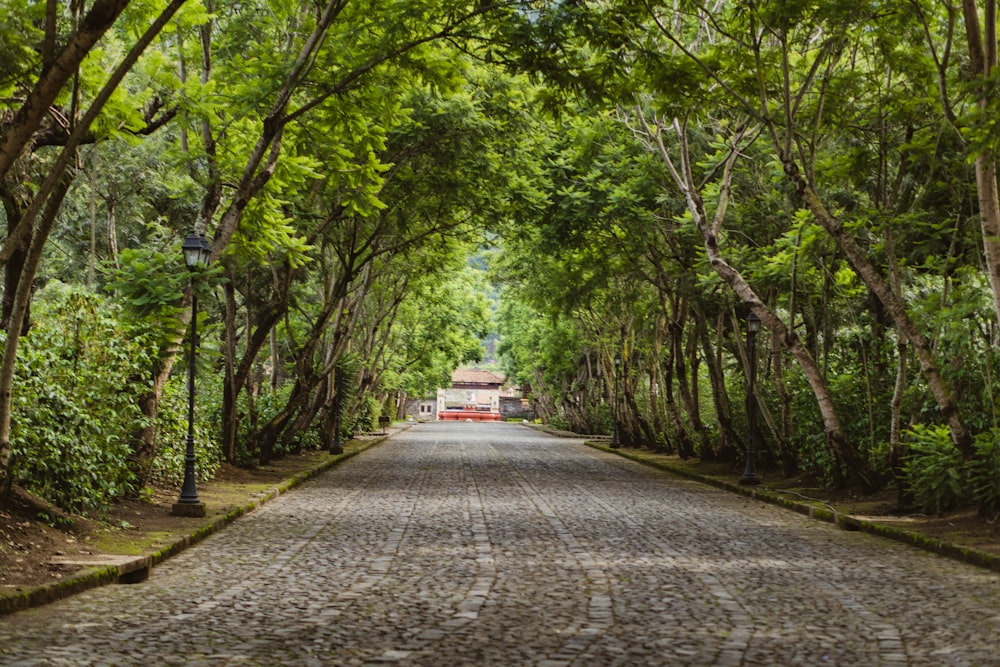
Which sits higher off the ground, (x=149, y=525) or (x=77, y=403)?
(x=77, y=403)

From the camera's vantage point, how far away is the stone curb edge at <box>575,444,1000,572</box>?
10.9 metres

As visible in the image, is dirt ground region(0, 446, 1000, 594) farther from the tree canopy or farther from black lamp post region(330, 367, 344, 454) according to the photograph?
black lamp post region(330, 367, 344, 454)

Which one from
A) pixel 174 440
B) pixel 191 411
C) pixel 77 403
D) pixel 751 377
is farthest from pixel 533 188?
pixel 77 403

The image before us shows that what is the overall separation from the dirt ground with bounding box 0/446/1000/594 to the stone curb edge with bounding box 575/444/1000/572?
0.63ft

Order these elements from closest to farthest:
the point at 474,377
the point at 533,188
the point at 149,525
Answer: the point at 149,525
the point at 533,188
the point at 474,377

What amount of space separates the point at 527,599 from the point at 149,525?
5.72 meters

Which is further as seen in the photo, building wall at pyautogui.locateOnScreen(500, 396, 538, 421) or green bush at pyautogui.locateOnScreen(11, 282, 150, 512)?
building wall at pyautogui.locateOnScreen(500, 396, 538, 421)

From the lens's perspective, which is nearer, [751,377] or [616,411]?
[751,377]

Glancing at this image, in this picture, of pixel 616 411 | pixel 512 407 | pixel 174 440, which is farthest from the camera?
pixel 512 407

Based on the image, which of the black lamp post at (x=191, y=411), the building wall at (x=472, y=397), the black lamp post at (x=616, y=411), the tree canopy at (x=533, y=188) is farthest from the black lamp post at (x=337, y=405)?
the building wall at (x=472, y=397)

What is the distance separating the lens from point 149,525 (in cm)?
1230

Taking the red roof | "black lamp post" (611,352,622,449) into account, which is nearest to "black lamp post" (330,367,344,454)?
"black lamp post" (611,352,622,449)

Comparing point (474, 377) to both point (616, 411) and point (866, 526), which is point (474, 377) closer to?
point (616, 411)

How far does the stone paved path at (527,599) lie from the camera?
6.53 m
